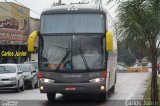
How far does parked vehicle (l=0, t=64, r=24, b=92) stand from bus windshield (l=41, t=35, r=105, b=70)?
707cm

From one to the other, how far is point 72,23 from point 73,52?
1.05 meters

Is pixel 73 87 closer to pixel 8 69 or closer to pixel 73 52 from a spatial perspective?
pixel 73 52

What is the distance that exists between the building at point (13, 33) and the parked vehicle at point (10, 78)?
957 inches

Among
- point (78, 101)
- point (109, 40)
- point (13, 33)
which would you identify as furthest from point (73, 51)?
point (13, 33)

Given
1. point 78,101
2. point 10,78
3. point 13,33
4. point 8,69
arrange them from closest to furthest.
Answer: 1. point 78,101
2. point 10,78
3. point 8,69
4. point 13,33

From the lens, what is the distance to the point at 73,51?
53.7ft

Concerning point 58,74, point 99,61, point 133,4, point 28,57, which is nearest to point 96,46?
point 99,61

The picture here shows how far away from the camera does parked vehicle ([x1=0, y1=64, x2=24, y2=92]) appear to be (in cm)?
2309

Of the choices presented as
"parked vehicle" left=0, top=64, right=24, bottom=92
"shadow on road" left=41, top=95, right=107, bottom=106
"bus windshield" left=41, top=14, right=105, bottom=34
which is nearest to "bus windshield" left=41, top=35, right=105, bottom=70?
"bus windshield" left=41, top=14, right=105, bottom=34

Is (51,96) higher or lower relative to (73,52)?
lower

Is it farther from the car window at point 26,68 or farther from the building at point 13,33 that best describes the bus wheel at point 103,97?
the building at point 13,33

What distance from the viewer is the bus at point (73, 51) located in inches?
637

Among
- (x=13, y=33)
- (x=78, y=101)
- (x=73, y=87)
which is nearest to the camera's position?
(x=73, y=87)

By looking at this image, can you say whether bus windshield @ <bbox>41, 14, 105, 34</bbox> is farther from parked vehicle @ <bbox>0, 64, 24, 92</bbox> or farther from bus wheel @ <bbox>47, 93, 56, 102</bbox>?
parked vehicle @ <bbox>0, 64, 24, 92</bbox>
